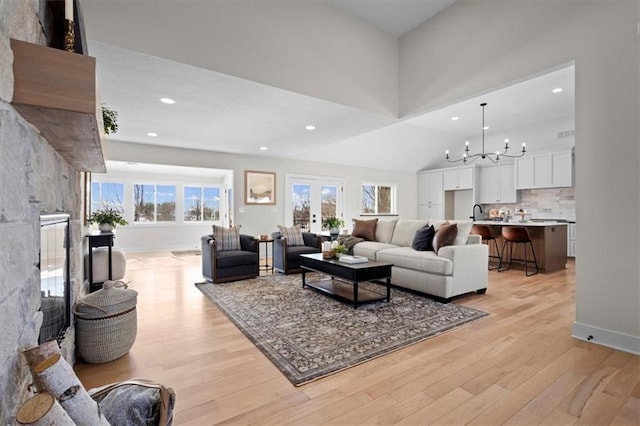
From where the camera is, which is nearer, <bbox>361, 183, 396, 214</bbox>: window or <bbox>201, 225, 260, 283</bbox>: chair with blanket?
<bbox>201, 225, 260, 283</bbox>: chair with blanket

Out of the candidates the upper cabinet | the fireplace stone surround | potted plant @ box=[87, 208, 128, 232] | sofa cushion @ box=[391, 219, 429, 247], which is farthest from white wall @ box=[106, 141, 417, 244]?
the fireplace stone surround

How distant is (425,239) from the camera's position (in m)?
4.29

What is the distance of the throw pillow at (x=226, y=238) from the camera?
4992 mm

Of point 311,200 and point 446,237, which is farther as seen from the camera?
point 311,200

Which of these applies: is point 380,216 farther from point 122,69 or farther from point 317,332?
point 122,69

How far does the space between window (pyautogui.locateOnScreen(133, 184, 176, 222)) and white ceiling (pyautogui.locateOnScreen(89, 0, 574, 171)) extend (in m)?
3.39

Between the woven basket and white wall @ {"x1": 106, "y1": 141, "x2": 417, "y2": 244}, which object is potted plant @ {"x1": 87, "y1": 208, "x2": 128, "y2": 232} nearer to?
white wall @ {"x1": 106, "y1": 141, "x2": 417, "y2": 244}

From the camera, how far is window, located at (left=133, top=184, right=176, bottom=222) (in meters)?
8.70

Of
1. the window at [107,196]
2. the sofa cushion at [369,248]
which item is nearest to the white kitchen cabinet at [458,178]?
the sofa cushion at [369,248]

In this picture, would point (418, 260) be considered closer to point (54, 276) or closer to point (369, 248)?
point (369, 248)

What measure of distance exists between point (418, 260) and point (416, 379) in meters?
2.04

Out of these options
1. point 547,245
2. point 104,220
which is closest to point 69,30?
point 104,220

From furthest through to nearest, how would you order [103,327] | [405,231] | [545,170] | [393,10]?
[545,170], [405,231], [393,10], [103,327]

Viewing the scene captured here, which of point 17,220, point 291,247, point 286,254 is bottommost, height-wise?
point 286,254
